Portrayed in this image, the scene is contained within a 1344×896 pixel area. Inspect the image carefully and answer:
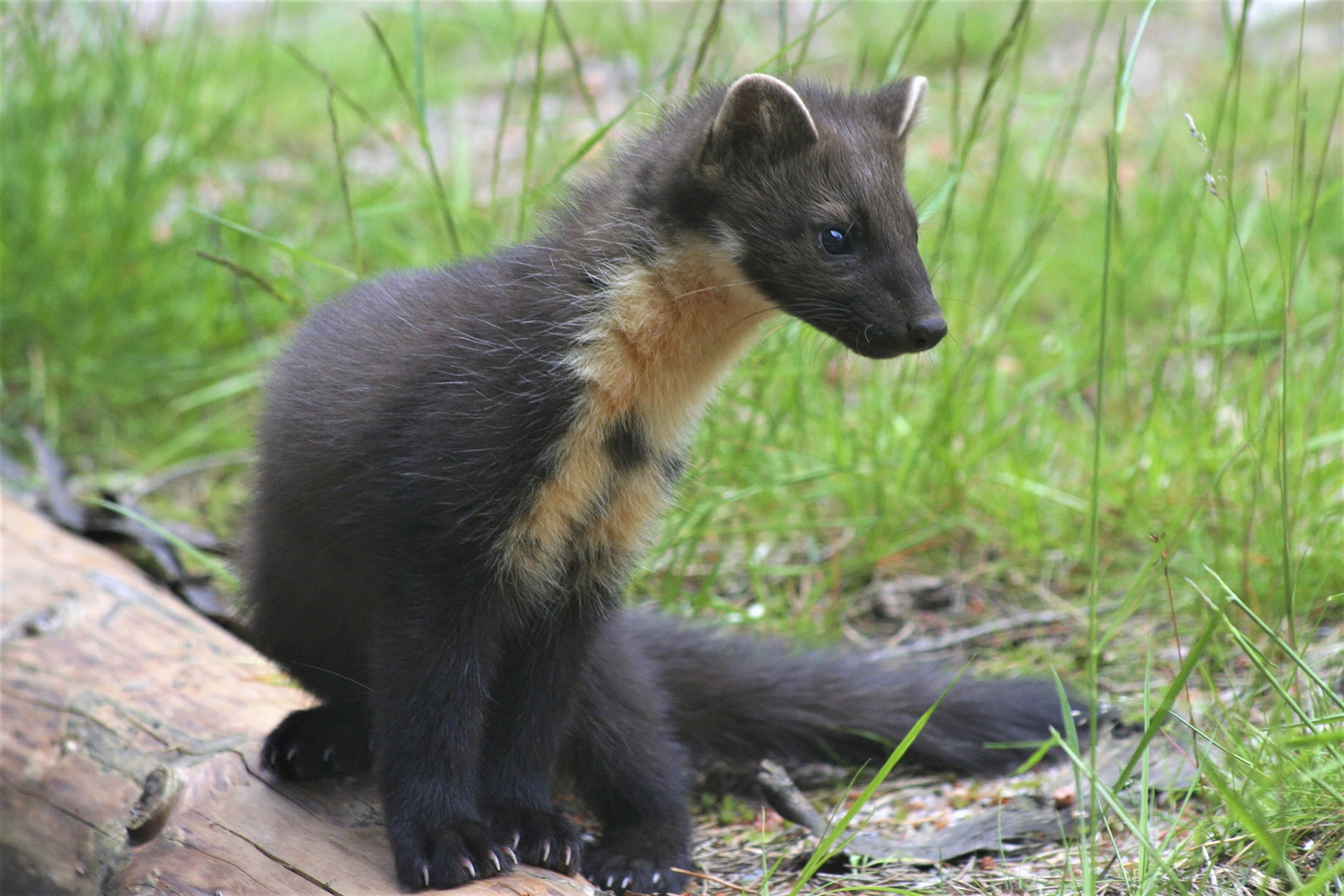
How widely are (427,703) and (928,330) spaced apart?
4.35ft

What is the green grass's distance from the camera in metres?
3.32

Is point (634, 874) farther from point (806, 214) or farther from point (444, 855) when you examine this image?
point (806, 214)

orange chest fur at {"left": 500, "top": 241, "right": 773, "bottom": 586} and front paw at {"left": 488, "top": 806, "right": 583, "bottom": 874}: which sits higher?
orange chest fur at {"left": 500, "top": 241, "right": 773, "bottom": 586}

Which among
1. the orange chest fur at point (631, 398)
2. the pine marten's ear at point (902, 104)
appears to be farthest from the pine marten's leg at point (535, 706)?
the pine marten's ear at point (902, 104)

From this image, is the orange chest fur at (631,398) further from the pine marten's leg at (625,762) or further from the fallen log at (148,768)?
the fallen log at (148,768)

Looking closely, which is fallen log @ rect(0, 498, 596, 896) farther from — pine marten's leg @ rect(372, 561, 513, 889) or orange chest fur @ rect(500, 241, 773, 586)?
orange chest fur @ rect(500, 241, 773, 586)

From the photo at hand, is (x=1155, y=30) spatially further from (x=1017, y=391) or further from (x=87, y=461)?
(x=87, y=461)

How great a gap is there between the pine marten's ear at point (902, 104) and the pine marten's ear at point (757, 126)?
34 cm

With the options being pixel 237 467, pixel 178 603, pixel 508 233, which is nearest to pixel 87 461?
pixel 237 467

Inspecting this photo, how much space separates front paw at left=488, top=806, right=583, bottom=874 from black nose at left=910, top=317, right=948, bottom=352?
55.0 inches

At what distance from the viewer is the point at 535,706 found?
2.94 m

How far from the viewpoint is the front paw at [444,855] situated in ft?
8.38

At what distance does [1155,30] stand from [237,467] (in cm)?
790

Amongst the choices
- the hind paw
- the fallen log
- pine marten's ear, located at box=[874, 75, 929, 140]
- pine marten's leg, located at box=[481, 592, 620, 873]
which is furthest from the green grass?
the hind paw
